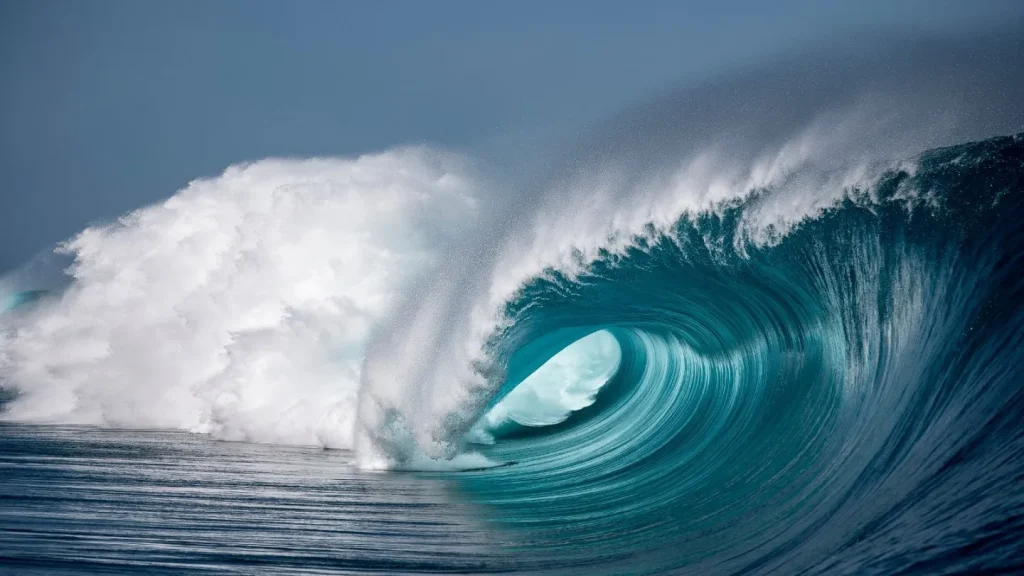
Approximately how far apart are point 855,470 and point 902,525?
1.43 meters

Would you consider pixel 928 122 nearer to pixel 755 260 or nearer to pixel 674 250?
pixel 755 260

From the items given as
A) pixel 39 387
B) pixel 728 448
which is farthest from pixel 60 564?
pixel 39 387

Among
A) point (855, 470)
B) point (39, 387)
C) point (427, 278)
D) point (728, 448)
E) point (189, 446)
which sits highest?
point (39, 387)

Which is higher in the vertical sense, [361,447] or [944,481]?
[361,447]

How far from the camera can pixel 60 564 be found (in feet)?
13.8

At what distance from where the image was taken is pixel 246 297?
14328 mm

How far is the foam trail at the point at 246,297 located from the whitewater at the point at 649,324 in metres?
0.05

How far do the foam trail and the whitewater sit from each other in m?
0.05

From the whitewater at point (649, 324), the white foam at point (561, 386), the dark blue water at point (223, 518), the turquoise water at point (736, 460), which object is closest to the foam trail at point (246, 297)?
the whitewater at point (649, 324)

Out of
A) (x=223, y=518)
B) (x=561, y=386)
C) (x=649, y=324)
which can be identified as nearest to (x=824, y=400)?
(x=223, y=518)

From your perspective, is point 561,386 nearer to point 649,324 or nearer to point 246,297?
point 649,324

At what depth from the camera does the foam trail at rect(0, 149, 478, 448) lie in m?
12.8

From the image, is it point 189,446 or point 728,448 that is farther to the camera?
point 189,446

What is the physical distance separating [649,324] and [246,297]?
7.33 m
